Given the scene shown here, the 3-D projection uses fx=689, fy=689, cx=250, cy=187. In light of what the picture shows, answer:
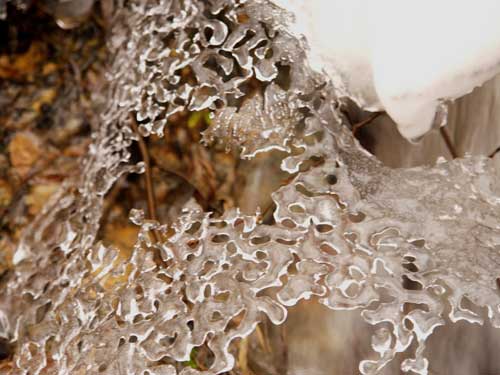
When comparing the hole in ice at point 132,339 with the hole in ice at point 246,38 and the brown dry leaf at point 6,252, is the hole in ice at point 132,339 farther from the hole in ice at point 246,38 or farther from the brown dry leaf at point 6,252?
the brown dry leaf at point 6,252

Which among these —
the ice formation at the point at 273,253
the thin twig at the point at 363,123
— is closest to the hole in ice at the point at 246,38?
the ice formation at the point at 273,253

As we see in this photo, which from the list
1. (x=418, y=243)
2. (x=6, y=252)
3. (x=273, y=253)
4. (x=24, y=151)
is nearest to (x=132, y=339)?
(x=273, y=253)

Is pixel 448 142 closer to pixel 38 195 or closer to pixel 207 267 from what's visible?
pixel 207 267

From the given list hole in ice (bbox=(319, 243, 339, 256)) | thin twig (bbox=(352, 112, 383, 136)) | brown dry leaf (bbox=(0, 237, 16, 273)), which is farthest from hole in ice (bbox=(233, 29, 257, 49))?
brown dry leaf (bbox=(0, 237, 16, 273))

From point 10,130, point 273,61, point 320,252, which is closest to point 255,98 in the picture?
point 273,61

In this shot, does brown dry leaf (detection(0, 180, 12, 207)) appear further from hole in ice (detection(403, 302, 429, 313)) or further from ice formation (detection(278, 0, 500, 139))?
hole in ice (detection(403, 302, 429, 313))
